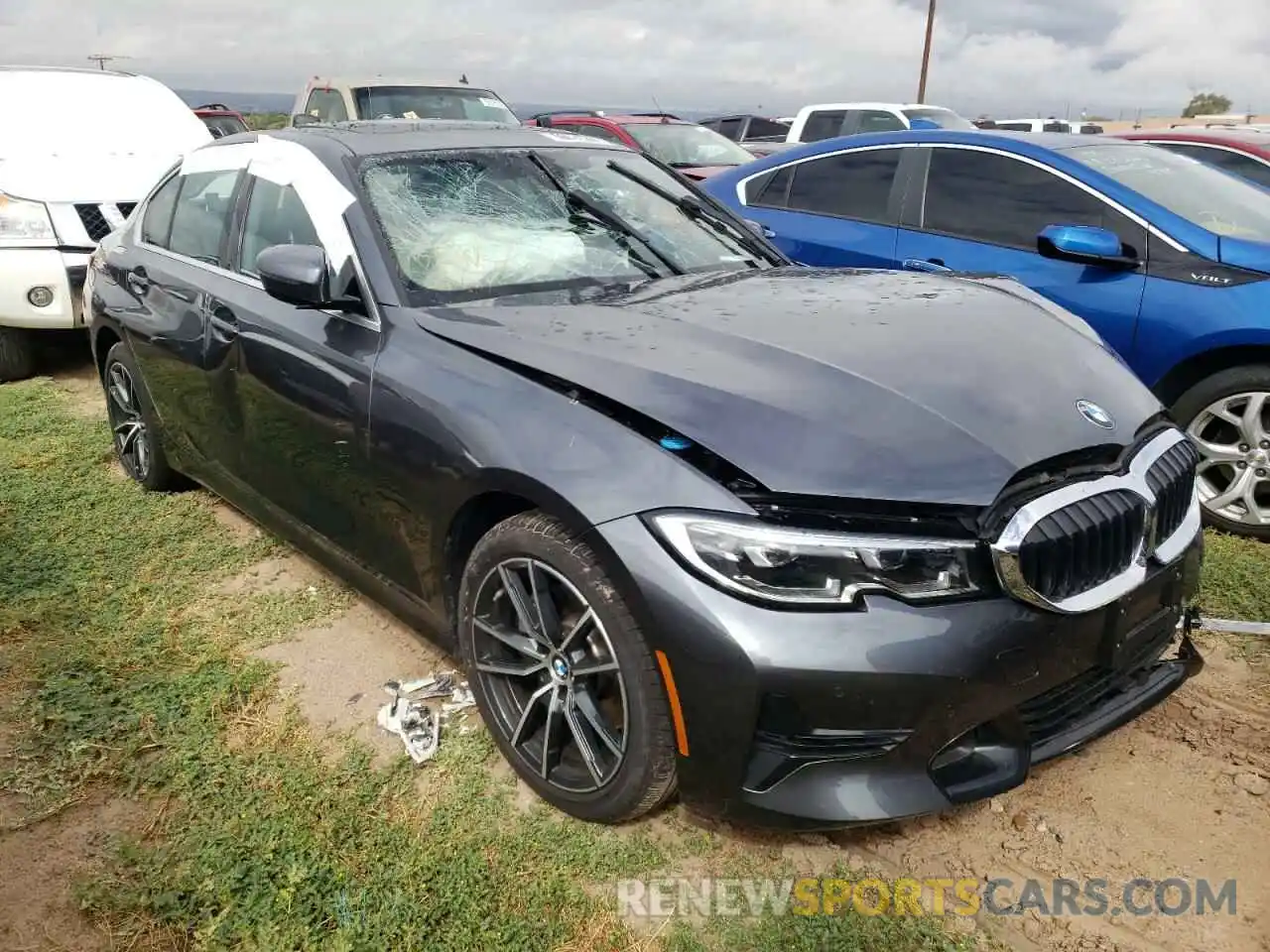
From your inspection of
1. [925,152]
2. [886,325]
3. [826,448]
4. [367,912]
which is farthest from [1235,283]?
[367,912]

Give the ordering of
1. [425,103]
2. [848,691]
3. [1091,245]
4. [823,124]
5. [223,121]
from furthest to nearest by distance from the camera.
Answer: [223,121]
[823,124]
[425,103]
[1091,245]
[848,691]

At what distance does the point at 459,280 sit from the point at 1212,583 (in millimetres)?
2745

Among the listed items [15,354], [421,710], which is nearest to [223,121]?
[15,354]

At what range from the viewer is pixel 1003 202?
15.1ft

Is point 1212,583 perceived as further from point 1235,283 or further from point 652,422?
point 652,422

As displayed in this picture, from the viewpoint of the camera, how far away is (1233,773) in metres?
2.56

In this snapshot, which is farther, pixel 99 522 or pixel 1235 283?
pixel 99 522

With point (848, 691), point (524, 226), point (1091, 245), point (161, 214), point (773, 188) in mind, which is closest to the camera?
point (848, 691)

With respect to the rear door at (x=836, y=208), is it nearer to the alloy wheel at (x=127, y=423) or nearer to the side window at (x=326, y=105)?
the alloy wheel at (x=127, y=423)

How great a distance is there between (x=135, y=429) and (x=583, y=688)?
3189 mm

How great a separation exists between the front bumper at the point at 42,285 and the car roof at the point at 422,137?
3.35 m

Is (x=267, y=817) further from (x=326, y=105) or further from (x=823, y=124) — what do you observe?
(x=823, y=124)

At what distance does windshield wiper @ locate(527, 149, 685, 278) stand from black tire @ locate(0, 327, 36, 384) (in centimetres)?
498

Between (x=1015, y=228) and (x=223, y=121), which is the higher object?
(x=223, y=121)
